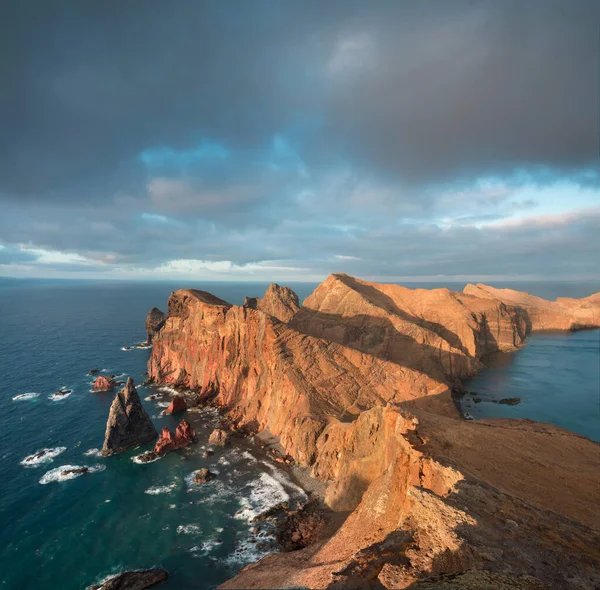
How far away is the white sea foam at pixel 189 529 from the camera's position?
37.0 metres

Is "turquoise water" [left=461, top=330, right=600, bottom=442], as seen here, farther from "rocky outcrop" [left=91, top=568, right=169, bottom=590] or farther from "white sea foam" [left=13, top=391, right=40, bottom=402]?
"white sea foam" [left=13, top=391, right=40, bottom=402]

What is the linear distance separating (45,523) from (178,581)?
20.6 m

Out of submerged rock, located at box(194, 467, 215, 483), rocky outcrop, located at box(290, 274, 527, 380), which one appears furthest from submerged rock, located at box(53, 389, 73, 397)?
rocky outcrop, located at box(290, 274, 527, 380)

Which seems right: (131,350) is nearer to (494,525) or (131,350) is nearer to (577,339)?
(494,525)

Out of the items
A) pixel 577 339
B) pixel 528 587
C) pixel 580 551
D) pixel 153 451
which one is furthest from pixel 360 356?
pixel 577 339

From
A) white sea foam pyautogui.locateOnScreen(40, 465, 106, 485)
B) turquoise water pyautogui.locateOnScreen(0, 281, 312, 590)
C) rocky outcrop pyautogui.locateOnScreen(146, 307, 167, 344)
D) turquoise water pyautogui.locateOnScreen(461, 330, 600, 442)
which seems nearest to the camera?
turquoise water pyautogui.locateOnScreen(0, 281, 312, 590)

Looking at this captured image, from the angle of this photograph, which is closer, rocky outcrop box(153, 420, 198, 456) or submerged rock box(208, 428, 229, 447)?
rocky outcrop box(153, 420, 198, 456)

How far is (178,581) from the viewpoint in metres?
31.1

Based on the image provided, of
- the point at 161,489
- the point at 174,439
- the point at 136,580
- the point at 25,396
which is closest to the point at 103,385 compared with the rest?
the point at 25,396

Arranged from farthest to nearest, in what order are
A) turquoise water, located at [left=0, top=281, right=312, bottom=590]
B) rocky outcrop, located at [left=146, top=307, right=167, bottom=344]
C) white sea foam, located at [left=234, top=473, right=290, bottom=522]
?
rocky outcrop, located at [left=146, top=307, right=167, bottom=344]
white sea foam, located at [left=234, top=473, right=290, bottom=522]
turquoise water, located at [left=0, top=281, right=312, bottom=590]

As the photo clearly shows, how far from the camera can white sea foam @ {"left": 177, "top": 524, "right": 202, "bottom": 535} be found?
3703 centimetres

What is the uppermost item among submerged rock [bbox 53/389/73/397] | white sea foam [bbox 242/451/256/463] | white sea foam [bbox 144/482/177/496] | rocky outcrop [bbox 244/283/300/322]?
rocky outcrop [bbox 244/283/300/322]

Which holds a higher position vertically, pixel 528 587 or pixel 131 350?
pixel 528 587

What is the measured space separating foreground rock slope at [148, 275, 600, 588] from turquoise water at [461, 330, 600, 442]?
31.0 ft
